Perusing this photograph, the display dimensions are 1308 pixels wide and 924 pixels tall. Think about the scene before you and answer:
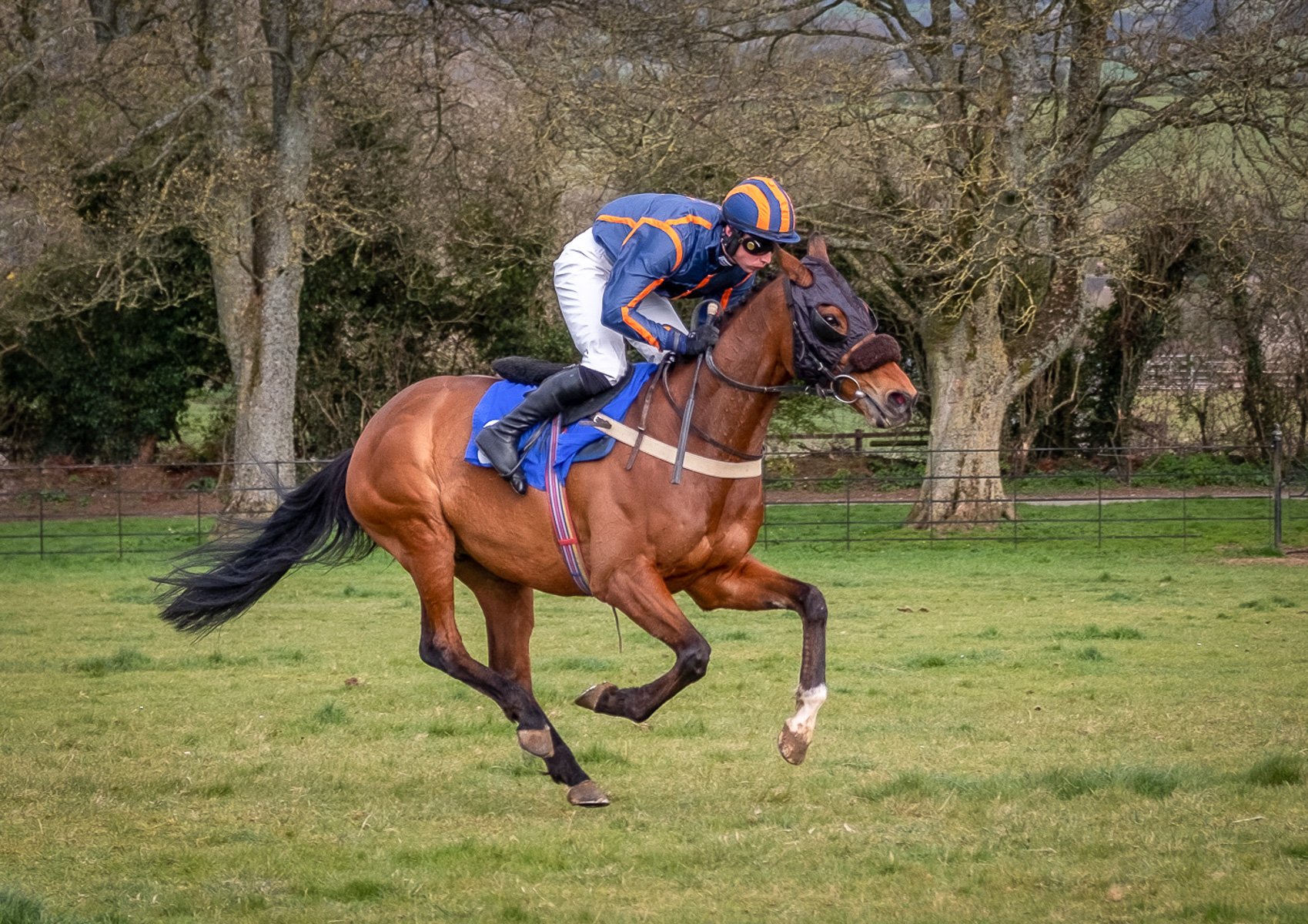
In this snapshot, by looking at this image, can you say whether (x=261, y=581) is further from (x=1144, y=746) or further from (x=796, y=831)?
(x=1144, y=746)

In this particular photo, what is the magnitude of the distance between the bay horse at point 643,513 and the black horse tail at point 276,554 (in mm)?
365

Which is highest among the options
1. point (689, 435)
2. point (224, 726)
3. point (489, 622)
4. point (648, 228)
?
point (648, 228)

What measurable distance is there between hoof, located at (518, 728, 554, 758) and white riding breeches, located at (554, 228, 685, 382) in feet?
4.95

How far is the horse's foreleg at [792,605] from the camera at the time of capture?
579 cm

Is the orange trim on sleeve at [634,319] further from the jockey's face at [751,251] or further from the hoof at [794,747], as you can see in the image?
the hoof at [794,747]

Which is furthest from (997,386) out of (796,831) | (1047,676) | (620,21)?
(796,831)

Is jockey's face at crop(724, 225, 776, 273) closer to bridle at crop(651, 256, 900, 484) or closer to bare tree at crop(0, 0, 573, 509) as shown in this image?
bridle at crop(651, 256, 900, 484)

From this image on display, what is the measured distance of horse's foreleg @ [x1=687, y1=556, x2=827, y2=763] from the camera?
5.79m

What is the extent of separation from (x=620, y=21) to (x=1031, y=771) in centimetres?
1452

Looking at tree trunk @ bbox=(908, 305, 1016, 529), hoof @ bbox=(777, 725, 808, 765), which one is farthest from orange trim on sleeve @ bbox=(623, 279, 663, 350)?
tree trunk @ bbox=(908, 305, 1016, 529)

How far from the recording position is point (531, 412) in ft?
20.6

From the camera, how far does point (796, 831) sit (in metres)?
5.62

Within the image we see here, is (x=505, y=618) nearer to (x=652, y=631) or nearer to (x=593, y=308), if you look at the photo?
(x=652, y=631)

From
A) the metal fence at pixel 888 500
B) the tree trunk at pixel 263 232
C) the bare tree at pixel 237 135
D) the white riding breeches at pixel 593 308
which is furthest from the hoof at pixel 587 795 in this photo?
the tree trunk at pixel 263 232
